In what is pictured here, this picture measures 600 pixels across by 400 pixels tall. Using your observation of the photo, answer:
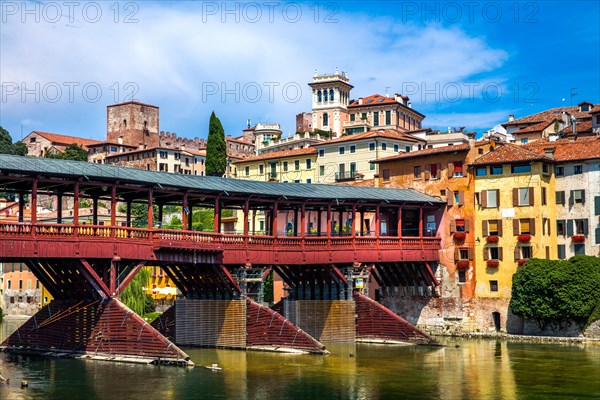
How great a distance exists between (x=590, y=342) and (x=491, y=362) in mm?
12231

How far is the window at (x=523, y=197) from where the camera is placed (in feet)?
213

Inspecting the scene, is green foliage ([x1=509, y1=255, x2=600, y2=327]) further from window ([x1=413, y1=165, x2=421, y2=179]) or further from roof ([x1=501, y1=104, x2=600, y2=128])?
roof ([x1=501, y1=104, x2=600, y2=128])

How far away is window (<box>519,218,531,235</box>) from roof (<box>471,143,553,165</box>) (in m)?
4.42

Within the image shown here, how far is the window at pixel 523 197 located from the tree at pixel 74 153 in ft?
344

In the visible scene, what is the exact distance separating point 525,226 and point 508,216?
1.50m

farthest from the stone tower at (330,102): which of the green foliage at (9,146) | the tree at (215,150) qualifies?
the green foliage at (9,146)

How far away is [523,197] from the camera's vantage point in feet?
213

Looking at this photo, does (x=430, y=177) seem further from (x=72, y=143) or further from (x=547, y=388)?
(x=72, y=143)

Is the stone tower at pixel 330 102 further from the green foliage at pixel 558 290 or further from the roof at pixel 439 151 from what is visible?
the green foliage at pixel 558 290

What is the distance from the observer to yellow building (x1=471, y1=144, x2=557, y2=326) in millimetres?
64500

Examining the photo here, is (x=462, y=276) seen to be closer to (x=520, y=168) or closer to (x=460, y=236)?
(x=460, y=236)

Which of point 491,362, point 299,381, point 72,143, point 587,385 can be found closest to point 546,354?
point 491,362

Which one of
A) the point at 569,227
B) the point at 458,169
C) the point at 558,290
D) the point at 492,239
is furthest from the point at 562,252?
the point at 458,169

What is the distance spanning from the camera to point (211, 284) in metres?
56.4
